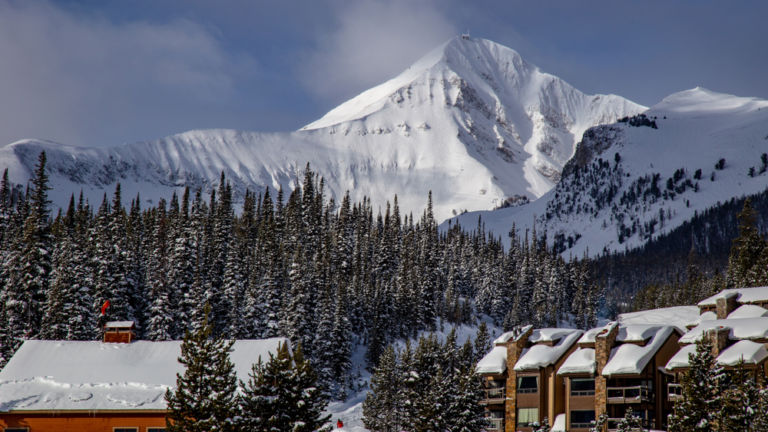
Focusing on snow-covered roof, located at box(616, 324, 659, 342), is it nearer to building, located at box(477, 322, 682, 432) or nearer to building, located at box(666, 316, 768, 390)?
building, located at box(477, 322, 682, 432)

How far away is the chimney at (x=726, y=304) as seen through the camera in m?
71.1

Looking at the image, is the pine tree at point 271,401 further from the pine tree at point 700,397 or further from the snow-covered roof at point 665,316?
the snow-covered roof at point 665,316

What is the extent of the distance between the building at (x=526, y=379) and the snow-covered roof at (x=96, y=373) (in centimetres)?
2319

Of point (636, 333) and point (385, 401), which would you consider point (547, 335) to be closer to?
point (636, 333)

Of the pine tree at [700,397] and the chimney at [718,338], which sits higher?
the chimney at [718,338]

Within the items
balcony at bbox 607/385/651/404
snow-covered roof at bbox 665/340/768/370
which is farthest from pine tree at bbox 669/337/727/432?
balcony at bbox 607/385/651/404

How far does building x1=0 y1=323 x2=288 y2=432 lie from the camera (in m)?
49.4

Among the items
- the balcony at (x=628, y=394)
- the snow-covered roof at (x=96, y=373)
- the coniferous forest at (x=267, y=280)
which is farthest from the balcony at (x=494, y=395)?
the snow-covered roof at (x=96, y=373)

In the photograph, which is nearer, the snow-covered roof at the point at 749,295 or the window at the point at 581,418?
the window at the point at 581,418

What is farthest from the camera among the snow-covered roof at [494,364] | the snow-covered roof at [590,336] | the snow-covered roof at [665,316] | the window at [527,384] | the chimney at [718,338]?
the snow-covered roof at [665,316]

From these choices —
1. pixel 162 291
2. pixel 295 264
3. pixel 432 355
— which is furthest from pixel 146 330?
pixel 432 355

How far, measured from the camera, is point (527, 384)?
67.1 m

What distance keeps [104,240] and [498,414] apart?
165 ft

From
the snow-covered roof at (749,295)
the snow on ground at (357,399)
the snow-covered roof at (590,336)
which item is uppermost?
the snow-covered roof at (749,295)
